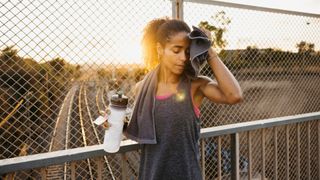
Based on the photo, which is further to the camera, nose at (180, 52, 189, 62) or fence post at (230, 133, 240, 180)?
fence post at (230, 133, 240, 180)

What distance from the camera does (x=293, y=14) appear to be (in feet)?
14.0

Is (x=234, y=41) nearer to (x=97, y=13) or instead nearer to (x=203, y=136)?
(x=203, y=136)

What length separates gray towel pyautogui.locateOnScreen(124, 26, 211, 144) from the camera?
6.71 ft

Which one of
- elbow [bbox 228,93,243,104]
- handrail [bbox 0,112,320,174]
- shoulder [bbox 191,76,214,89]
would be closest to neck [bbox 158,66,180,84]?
shoulder [bbox 191,76,214,89]

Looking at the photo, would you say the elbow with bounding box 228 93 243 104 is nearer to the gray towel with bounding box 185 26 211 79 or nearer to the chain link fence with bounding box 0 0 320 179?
the gray towel with bounding box 185 26 211 79

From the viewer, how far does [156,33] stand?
92.8 inches

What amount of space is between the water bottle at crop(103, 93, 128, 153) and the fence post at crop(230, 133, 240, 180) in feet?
4.49

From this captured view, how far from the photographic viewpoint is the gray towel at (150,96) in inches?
80.5

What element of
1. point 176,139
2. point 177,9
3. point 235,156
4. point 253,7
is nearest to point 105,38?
point 177,9

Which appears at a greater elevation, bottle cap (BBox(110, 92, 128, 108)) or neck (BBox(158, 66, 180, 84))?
neck (BBox(158, 66, 180, 84))

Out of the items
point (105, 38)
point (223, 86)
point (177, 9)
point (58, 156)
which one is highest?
point (177, 9)

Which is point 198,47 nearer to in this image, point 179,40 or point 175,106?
point 179,40

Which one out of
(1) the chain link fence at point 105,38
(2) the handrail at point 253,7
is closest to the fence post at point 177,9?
(1) the chain link fence at point 105,38

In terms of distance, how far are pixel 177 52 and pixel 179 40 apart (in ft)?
0.26
